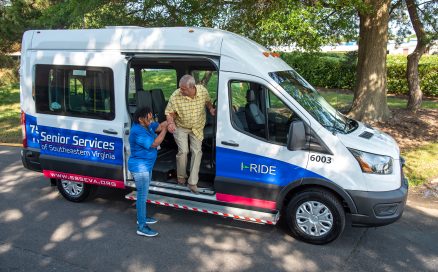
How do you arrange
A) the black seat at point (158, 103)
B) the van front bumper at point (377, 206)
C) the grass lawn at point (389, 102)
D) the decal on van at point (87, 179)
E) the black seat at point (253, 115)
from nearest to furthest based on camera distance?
1. the van front bumper at point (377, 206)
2. the black seat at point (253, 115)
3. the decal on van at point (87, 179)
4. the black seat at point (158, 103)
5. the grass lawn at point (389, 102)

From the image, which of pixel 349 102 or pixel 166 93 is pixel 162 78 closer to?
pixel 166 93

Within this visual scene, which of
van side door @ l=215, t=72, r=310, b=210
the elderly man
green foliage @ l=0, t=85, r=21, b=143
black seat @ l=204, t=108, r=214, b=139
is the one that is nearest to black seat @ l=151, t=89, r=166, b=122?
black seat @ l=204, t=108, r=214, b=139

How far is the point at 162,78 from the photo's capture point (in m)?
7.66

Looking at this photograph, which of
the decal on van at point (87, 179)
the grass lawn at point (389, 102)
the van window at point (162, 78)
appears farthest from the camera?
the grass lawn at point (389, 102)

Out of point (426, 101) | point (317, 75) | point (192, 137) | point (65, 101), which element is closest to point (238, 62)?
point (192, 137)

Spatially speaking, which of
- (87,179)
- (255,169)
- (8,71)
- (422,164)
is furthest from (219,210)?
(8,71)

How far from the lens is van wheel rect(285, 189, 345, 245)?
4.82m

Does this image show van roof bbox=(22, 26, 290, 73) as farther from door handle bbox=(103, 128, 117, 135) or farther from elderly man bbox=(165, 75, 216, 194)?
door handle bbox=(103, 128, 117, 135)

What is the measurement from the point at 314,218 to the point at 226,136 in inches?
55.4

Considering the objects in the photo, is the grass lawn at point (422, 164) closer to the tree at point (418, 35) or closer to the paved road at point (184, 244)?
the paved road at point (184, 244)

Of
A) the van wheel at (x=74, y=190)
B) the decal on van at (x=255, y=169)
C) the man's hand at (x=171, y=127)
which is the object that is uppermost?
the man's hand at (x=171, y=127)

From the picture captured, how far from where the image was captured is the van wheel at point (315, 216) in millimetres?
4824

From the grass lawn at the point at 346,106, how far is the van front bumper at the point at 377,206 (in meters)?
2.53

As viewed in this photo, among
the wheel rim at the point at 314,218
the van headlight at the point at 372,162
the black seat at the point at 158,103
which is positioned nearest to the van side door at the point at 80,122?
the black seat at the point at 158,103
